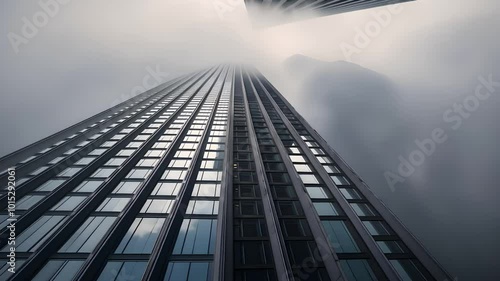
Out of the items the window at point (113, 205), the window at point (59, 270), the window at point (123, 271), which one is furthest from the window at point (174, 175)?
the window at point (59, 270)

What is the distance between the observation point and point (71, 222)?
76.5ft

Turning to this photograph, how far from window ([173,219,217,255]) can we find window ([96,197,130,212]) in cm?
905

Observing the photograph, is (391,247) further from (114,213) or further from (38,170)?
(38,170)

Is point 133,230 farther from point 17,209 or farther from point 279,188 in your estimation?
point 279,188

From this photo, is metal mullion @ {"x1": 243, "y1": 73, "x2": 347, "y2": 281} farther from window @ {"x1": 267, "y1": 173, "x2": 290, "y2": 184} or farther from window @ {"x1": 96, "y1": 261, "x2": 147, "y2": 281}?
window @ {"x1": 96, "y1": 261, "x2": 147, "y2": 281}

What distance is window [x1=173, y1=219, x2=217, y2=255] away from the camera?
21595mm

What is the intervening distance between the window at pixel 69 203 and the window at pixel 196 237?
1469 cm

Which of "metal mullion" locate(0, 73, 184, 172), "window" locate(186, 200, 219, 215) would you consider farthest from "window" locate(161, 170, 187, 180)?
A: "metal mullion" locate(0, 73, 184, 172)

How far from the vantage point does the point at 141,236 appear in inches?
913

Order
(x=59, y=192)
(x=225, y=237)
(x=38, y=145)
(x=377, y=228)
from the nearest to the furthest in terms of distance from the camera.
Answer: (x=225, y=237), (x=377, y=228), (x=59, y=192), (x=38, y=145)

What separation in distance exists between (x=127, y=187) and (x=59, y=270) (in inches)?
501

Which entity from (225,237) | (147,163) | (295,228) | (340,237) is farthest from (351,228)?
(147,163)

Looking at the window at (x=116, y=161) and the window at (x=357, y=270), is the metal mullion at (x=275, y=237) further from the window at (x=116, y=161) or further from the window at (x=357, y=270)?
the window at (x=116, y=161)

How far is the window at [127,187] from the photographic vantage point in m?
30.3
